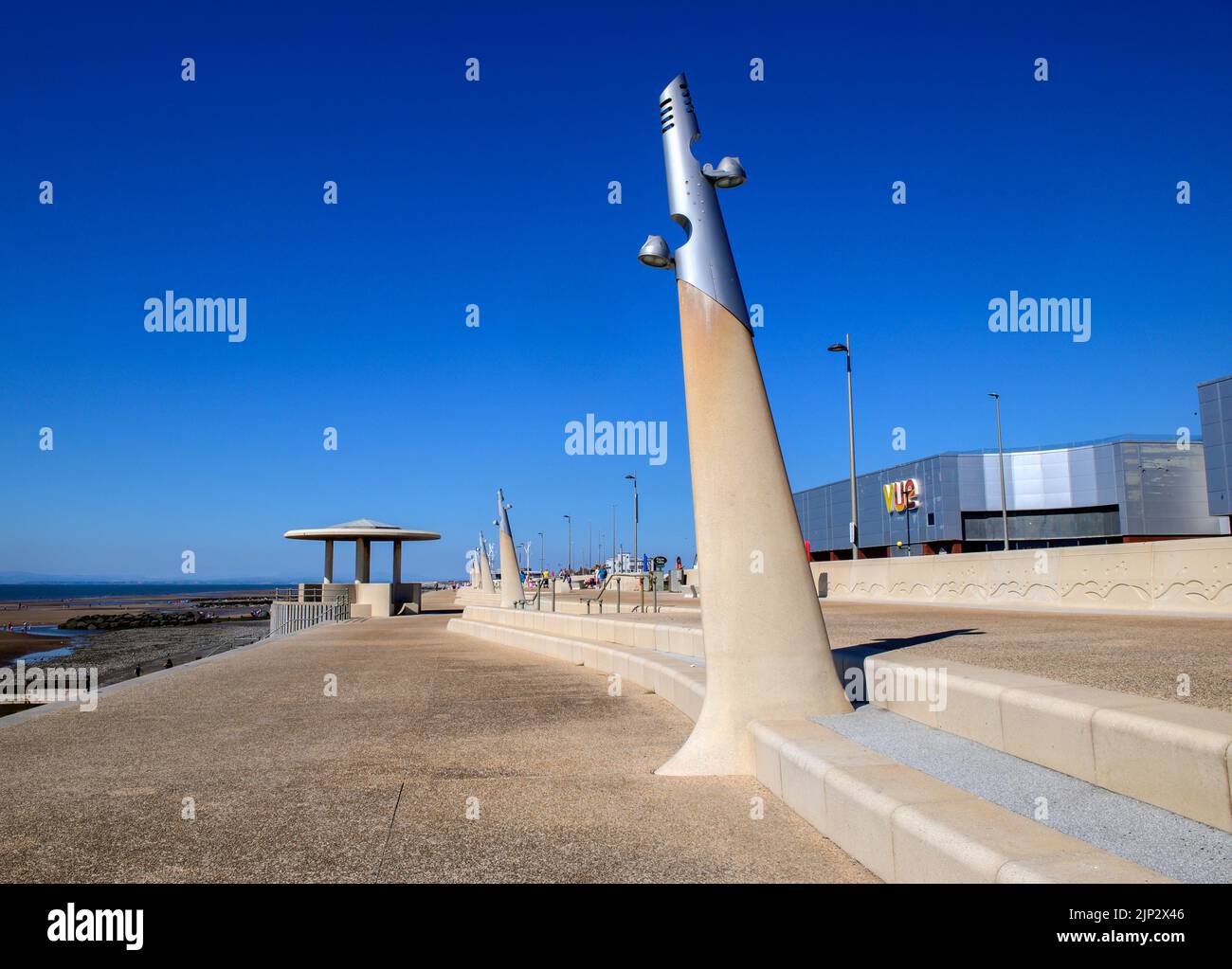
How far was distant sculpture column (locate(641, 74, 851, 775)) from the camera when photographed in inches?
272

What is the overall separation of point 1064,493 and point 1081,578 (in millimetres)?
54296

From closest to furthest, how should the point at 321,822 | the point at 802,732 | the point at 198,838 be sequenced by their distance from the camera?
the point at 198,838 < the point at 321,822 < the point at 802,732

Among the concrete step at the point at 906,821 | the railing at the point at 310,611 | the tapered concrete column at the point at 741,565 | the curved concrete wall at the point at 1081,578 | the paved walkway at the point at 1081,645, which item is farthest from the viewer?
the railing at the point at 310,611

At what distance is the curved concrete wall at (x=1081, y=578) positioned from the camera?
46.4ft

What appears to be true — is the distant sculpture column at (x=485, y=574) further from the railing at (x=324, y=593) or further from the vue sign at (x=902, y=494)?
the vue sign at (x=902, y=494)

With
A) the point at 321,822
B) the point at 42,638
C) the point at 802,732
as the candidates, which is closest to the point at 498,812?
the point at 321,822

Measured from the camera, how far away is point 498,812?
5777mm

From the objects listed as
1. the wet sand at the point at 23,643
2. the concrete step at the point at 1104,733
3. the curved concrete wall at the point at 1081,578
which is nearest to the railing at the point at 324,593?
the wet sand at the point at 23,643

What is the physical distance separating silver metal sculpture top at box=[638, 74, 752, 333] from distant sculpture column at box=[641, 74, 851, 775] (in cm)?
1

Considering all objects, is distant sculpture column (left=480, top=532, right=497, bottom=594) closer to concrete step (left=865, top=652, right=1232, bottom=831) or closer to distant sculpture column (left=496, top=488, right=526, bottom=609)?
distant sculpture column (left=496, top=488, right=526, bottom=609)

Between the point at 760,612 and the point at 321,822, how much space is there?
361cm

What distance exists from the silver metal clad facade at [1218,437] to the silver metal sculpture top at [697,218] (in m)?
45.8
